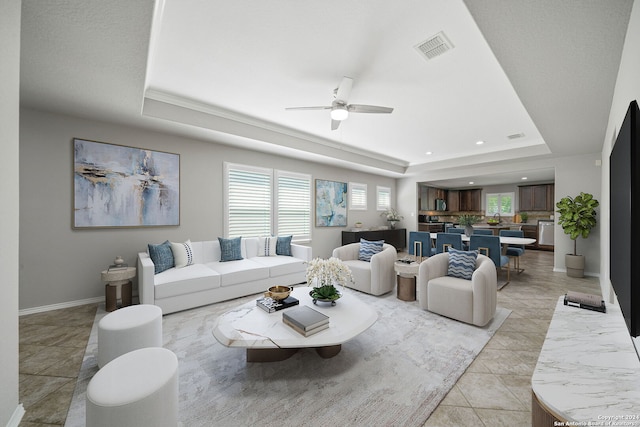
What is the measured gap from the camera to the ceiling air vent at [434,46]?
85.9 inches

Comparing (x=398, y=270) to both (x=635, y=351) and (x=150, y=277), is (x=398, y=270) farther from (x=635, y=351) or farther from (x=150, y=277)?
(x=150, y=277)

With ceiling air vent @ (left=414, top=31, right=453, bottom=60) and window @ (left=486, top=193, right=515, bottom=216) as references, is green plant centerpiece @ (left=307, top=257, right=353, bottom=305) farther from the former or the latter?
window @ (left=486, top=193, right=515, bottom=216)

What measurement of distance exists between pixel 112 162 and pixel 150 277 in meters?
1.86

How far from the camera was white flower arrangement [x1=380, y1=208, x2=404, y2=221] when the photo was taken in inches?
320

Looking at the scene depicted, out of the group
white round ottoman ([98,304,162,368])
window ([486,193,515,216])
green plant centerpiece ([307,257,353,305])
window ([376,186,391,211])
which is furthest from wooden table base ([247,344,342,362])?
window ([486,193,515,216])

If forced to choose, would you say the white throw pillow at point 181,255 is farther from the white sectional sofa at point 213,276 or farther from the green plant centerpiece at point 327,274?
the green plant centerpiece at point 327,274

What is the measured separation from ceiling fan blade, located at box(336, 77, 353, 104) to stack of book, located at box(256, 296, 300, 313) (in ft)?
7.54

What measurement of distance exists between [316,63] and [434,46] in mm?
1123

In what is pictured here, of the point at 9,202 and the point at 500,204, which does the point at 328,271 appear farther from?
the point at 500,204

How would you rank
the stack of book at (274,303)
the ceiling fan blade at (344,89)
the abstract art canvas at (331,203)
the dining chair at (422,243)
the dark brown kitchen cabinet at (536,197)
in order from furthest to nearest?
the dark brown kitchen cabinet at (536,197) → the abstract art canvas at (331,203) → the dining chair at (422,243) → the ceiling fan blade at (344,89) → the stack of book at (274,303)

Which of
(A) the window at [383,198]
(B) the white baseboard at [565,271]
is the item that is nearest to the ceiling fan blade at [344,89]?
(A) the window at [383,198]

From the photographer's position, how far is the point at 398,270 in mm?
3760

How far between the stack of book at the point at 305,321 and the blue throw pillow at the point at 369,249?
2280mm

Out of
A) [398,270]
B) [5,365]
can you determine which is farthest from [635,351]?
[5,365]
